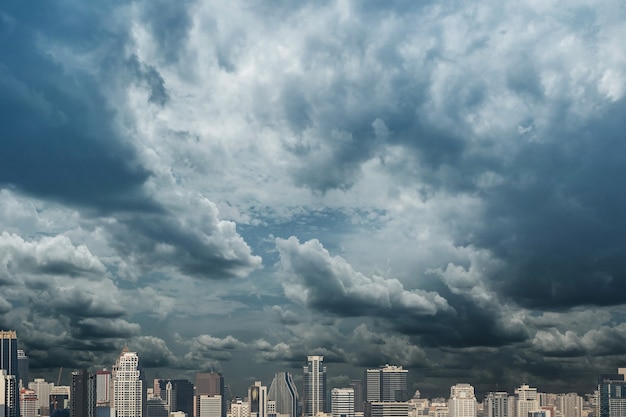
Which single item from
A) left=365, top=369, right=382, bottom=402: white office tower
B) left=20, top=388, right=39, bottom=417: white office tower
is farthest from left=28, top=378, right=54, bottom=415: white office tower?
left=365, top=369, right=382, bottom=402: white office tower

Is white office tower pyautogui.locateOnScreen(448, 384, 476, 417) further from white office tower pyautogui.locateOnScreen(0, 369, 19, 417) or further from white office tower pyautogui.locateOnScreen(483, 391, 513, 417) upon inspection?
white office tower pyautogui.locateOnScreen(0, 369, 19, 417)

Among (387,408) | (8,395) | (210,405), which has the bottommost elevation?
(387,408)

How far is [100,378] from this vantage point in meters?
51.4

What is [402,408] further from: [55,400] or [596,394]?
[55,400]

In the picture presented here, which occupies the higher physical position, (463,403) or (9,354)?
(9,354)

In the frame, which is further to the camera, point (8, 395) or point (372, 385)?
point (372, 385)

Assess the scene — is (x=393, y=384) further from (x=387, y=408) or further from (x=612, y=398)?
(x=612, y=398)

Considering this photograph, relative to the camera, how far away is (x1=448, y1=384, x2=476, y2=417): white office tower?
47219 millimetres

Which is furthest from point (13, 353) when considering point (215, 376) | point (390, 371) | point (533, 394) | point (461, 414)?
point (533, 394)

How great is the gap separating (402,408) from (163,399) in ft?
41.0

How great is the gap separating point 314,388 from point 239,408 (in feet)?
13.3

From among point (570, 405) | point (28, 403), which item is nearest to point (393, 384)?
point (570, 405)

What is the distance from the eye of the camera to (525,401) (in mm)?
47438

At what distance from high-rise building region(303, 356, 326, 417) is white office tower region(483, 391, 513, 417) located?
324 inches
